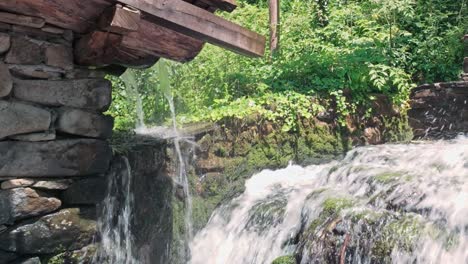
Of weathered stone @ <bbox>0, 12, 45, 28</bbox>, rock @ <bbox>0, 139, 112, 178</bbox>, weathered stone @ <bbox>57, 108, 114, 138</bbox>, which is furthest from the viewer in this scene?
weathered stone @ <bbox>57, 108, 114, 138</bbox>

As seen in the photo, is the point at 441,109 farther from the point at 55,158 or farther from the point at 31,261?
the point at 31,261

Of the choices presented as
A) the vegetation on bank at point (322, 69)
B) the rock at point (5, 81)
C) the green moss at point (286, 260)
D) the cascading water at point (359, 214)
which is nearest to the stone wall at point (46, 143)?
the rock at point (5, 81)

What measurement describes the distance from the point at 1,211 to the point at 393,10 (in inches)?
299

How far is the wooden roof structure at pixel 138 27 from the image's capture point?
3381 mm

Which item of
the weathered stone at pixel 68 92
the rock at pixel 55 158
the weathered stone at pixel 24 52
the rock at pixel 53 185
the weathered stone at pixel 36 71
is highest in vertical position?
the weathered stone at pixel 24 52

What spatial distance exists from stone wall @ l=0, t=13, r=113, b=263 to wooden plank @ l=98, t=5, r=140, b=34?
24.4 inches

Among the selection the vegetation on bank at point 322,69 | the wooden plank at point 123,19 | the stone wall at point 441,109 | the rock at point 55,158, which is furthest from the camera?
the vegetation on bank at point 322,69

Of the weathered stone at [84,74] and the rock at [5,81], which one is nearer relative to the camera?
the rock at [5,81]

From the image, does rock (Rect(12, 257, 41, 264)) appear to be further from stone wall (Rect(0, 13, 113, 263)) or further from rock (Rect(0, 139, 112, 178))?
rock (Rect(0, 139, 112, 178))

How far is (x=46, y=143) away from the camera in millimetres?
3758

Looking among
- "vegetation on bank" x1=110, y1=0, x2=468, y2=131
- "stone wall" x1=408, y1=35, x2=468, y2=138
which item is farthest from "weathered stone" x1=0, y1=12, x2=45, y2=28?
"stone wall" x1=408, y1=35, x2=468, y2=138

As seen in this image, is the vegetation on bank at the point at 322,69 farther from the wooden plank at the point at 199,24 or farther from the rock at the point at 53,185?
the rock at the point at 53,185

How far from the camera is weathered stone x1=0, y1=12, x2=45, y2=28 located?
3.46 meters

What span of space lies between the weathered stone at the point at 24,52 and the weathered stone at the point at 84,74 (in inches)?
10.3
